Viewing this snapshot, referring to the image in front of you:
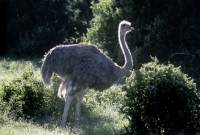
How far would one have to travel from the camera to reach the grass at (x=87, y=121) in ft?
22.1

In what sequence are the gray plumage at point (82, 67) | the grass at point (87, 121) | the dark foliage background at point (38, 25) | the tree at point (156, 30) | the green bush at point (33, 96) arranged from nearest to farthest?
the grass at point (87, 121), the gray plumage at point (82, 67), the green bush at point (33, 96), the tree at point (156, 30), the dark foliage background at point (38, 25)

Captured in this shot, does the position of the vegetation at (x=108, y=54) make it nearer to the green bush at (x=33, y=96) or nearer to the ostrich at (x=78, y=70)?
the green bush at (x=33, y=96)

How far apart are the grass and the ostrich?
33cm

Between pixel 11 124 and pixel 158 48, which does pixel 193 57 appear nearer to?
pixel 158 48

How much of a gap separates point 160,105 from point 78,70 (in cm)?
141

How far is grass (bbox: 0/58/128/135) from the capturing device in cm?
675

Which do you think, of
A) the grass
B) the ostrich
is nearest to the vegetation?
the grass

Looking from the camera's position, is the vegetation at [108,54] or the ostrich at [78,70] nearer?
the vegetation at [108,54]

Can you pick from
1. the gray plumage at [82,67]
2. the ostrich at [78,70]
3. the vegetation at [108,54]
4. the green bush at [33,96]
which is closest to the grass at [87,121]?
the vegetation at [108,54]

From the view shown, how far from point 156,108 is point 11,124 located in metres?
2.23

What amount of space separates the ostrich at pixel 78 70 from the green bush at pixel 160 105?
55cm

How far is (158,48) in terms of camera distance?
11648 mm

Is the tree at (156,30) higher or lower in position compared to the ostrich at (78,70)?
higher

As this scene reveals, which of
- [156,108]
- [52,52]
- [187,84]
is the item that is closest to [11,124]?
[52,52]
